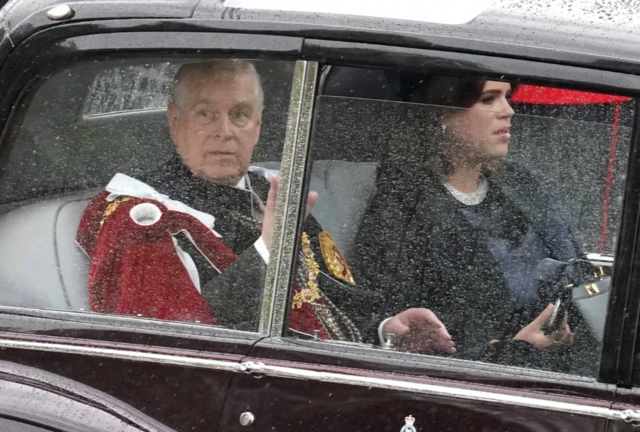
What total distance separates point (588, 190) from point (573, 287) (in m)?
0.21

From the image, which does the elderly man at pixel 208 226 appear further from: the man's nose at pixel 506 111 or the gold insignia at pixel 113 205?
the man's nose at pixel 506 111

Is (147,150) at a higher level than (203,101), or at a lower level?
lower

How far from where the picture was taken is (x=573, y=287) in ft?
7.80

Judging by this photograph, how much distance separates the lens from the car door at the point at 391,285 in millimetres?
2326

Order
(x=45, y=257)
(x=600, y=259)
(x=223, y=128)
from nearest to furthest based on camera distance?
(x=600, y=259)
(x=223, y=128)
(x=45, y=257)

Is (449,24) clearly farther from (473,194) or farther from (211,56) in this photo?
(211,56)

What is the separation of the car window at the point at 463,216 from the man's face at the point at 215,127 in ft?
0.60

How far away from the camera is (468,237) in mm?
2418

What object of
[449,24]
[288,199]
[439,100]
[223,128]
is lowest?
[288,199]

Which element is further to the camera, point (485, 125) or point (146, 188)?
point (146, 188)

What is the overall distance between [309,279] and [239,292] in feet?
0.54

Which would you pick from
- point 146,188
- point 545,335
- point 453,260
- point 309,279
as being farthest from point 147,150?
point 545,335

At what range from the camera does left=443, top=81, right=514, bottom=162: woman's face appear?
2.38 meters

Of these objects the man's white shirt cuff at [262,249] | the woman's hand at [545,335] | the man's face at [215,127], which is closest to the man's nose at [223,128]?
the man's face at [215,127]
